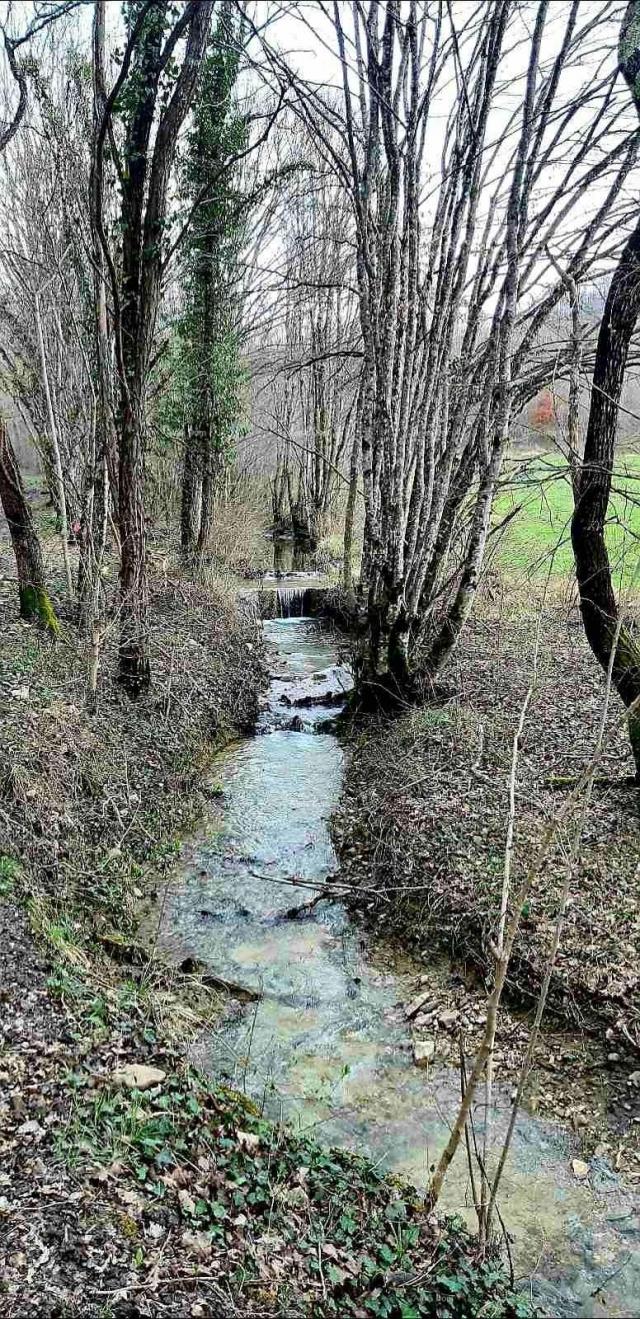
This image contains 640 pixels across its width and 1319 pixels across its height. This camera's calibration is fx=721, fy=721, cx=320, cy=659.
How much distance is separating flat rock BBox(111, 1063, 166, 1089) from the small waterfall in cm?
1234

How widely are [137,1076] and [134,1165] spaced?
531 millimetres

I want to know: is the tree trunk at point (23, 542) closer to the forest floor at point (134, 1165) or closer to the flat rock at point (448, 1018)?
the forest floor at point (134, 1165)

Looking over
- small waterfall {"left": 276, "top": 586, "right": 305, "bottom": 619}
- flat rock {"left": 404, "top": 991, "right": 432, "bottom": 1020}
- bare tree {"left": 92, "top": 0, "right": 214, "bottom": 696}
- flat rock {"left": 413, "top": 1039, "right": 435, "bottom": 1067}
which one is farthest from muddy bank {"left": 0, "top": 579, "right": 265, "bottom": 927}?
small waterfall {"left": 276, "top": 586, "right": 305, "bottom": 619}

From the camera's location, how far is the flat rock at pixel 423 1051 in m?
4.41

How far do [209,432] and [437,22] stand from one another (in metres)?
7.46

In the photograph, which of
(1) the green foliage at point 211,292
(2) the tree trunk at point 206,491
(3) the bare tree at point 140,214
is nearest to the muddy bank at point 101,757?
(3) the bare tree at point 140,214

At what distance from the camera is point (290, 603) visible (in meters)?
15.8

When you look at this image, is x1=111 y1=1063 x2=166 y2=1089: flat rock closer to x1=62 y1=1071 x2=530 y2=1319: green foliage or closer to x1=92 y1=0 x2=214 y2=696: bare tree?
x1=62 y1=1071 x2=530 y2=1319: green foliage

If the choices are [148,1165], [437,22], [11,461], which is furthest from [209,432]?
[148,1165]

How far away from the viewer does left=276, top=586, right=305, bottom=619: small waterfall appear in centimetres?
1559

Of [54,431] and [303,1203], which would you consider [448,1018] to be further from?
[54,431]

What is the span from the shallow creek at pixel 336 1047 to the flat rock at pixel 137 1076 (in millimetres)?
748

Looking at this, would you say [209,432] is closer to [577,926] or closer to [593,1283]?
[577,926]

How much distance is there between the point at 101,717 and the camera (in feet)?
22.9
